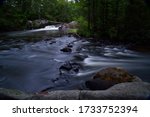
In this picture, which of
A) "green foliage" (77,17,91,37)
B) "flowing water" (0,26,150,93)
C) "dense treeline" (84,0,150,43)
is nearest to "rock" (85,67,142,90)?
"flowing water" (0,26,150,93)

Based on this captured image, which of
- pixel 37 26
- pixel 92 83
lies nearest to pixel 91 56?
pixel 92 83

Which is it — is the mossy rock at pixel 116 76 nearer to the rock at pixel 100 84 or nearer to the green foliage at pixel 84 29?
the rock at pixel 100 84

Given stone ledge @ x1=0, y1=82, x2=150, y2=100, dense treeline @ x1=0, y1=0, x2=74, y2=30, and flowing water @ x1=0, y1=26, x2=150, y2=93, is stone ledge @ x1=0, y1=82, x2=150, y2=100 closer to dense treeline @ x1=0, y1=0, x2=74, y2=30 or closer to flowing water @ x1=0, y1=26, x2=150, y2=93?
flowing water @ x1=0, y1=26, x2=150, y2=93

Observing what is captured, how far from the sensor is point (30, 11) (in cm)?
5159

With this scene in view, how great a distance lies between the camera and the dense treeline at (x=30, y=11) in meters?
38.5

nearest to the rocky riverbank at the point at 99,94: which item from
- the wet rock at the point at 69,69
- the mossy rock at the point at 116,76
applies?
the mossy rock at the point at 116,76

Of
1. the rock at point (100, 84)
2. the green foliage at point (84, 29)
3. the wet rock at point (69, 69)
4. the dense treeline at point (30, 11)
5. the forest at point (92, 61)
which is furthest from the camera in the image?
the dense treeline at point (30, 11)

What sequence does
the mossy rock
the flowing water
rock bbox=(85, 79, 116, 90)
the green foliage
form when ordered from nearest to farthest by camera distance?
1. rock bbox=(85, 79, 116, 90)
2. the mossy rock
3. the flowing water
4. the green foliage

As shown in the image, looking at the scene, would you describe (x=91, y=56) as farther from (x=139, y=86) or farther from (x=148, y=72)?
(x=139, y=86)

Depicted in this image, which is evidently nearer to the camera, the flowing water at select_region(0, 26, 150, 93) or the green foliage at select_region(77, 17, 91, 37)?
the flowing water at select_region(0, 26, 150, 93)

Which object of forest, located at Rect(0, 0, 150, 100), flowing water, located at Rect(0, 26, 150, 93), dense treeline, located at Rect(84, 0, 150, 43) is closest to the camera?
forest, located at Rect(0, 0, 150, 100)

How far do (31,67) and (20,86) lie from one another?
335 centimetres

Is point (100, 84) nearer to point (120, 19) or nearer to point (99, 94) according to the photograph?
point (99, 94)

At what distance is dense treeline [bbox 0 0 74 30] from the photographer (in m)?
38.5
